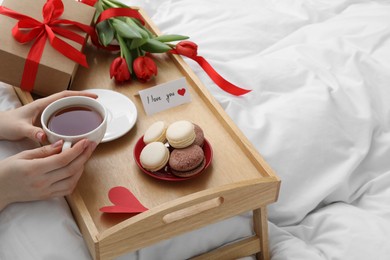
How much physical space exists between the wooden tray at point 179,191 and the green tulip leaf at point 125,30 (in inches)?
7.6

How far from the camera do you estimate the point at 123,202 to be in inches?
40.5

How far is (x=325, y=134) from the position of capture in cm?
A: 128

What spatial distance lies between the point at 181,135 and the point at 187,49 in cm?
40

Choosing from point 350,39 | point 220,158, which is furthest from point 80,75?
point 350,39

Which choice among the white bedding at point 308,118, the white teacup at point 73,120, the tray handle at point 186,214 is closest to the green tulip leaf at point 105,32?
the white bedding at point 308,118

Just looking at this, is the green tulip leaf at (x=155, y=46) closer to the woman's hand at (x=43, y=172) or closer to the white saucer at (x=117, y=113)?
the white saucer at (x=117, y=113)

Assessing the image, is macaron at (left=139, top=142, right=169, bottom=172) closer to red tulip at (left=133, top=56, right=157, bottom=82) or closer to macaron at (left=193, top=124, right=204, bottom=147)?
macaron at (left=193, top=124, right=204, bottom=147)

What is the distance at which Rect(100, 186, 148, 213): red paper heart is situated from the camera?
1001mm

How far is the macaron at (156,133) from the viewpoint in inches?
44.1

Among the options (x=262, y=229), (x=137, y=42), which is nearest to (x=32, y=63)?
(x=137, y=42)

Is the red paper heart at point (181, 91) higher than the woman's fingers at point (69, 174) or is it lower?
lower

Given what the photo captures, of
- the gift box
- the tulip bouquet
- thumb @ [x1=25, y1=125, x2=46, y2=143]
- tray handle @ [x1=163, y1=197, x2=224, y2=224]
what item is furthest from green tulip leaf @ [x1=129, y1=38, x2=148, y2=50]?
tray handle @ [x1=163, y1=197, x2=224, y2=224]

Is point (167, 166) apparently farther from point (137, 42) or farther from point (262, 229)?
point (137, 42)

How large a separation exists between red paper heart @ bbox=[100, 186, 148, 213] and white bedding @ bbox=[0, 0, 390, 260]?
95mm
